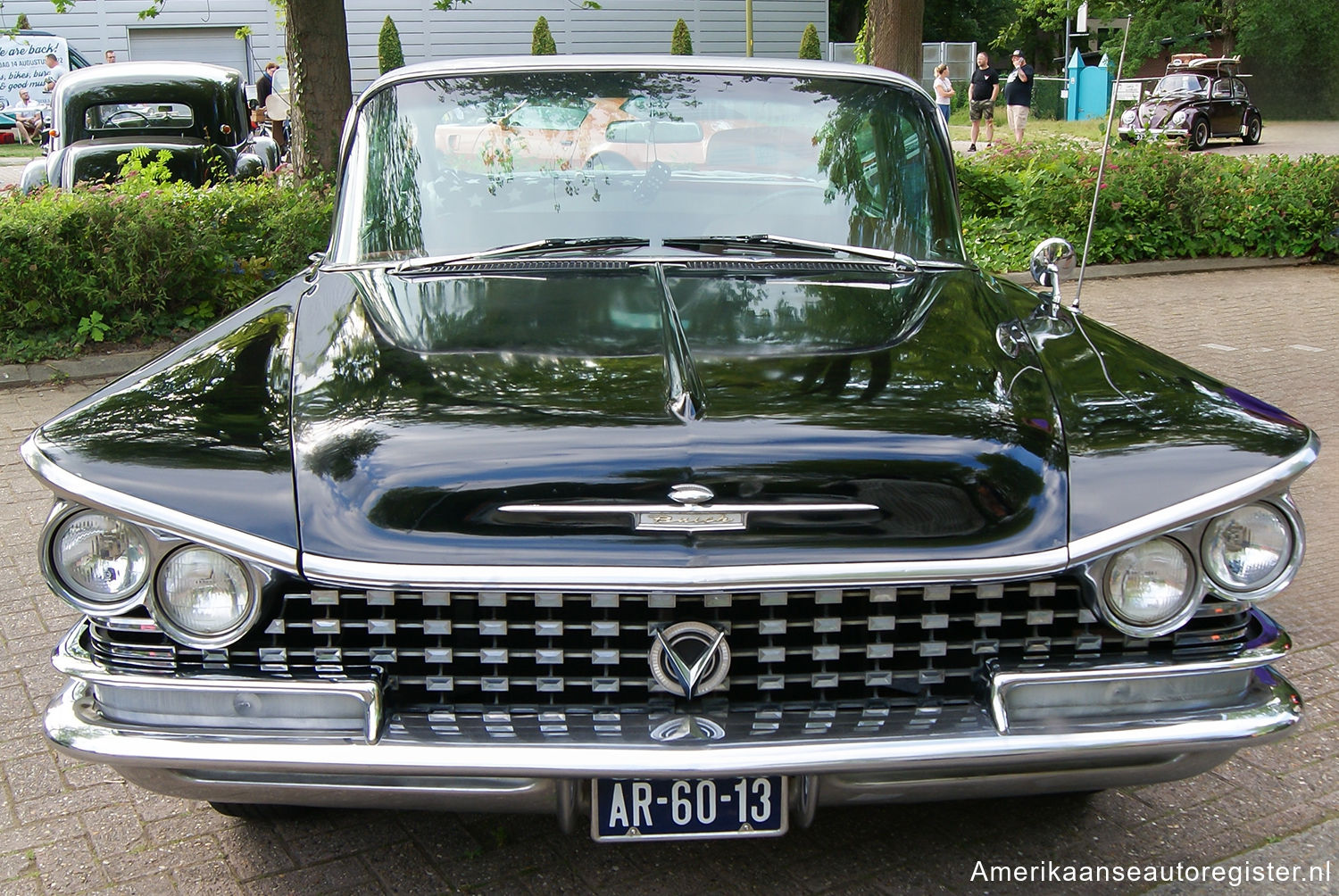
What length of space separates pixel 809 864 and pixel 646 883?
382mm

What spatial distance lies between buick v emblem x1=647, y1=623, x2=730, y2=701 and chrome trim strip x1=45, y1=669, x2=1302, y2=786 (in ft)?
0.41

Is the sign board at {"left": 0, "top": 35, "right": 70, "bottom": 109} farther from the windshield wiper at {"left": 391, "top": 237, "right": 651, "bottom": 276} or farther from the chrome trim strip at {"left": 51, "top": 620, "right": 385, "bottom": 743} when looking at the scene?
the chrome trim strip at {"left": 51, "top": 620, "right": 385, "bottom": 743}

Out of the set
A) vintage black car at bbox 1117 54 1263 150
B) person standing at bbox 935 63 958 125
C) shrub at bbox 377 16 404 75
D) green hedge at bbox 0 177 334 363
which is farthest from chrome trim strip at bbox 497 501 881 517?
shrub at bbox 377 16 404 75

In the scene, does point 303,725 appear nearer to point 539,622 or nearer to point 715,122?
point 539,622

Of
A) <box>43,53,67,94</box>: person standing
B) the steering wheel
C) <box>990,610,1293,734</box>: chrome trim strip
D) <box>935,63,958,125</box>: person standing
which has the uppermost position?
<box>43,53,67,94</box>: person standing

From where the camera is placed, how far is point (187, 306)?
8.20 metres

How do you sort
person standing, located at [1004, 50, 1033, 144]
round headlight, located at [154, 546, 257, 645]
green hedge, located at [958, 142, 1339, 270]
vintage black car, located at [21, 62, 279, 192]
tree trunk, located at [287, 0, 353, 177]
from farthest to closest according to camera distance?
1. person standing, located at [1004, 50, 1033, 144]
2. green hedge, located at [958, 142, 1339, 270]
3. vintage black car, located at [21, 62, 279, 192]
4. tree trunk, located at [287, 0, 353, 177]
5. round headlight, located at [154, 546, 257, 645]

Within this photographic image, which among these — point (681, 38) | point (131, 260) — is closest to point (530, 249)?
point (131, 260)

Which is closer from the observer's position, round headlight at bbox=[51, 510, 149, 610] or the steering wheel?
round headlight at bbox=[51, 510, 149, 610]

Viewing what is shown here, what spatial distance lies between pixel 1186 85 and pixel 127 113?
74.0 ft

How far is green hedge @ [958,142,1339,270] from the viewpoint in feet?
36.9

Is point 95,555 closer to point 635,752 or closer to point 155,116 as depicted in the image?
point 635,752

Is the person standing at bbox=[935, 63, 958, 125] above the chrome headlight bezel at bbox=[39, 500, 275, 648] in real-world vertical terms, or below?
above

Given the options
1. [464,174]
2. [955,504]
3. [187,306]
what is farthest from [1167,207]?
[955,504]
